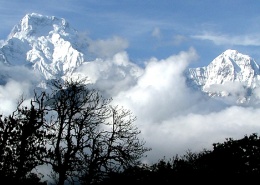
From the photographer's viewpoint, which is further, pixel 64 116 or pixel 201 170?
pixel 201 170

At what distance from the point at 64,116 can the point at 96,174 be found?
15.8 ft

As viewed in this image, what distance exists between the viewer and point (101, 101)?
105 ft

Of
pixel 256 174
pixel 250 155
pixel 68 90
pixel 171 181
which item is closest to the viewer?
pixel 68 90

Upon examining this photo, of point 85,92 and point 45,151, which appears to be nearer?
point 45,151

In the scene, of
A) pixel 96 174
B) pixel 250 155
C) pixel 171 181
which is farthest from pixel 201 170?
pixel 250 155

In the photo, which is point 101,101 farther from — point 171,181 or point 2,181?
point 171,181

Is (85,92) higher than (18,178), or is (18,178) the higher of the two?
(85,92)

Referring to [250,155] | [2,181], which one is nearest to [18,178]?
[2,181]

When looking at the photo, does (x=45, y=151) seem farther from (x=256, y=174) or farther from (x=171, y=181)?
(x=256, y=174)

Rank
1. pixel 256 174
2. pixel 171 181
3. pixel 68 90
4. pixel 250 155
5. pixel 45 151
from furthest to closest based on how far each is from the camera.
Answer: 1. pixel 250 155
2. pixel 256 174
3. pixel 171 181
4. pixel 68 90
5. pixel 45 151

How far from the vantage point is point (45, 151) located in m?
29.0

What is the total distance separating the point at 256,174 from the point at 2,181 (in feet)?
121

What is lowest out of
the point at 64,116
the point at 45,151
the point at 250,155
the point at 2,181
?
the point at 2,181

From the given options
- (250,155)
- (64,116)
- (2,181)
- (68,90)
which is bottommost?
(2,181)
